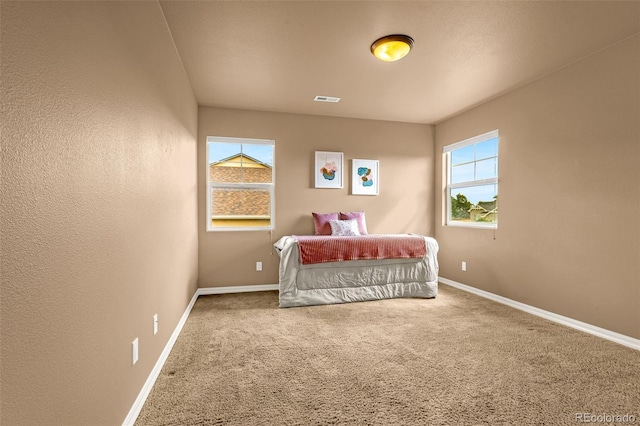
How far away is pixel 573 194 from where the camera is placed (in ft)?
9.72

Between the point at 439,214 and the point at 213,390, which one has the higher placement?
the point at 439,214

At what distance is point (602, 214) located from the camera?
2717mm

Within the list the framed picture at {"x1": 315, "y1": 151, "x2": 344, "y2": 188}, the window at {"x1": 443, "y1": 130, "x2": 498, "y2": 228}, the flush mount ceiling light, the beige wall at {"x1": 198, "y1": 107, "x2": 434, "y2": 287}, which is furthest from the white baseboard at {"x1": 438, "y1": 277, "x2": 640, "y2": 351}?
the flush mount ceiling light

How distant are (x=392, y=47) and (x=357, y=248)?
6.83 feet

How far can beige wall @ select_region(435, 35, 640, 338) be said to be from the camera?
2543mm

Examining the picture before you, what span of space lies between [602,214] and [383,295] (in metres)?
2.24

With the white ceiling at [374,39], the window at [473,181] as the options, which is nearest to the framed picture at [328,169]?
the white ceiling at [374,39]

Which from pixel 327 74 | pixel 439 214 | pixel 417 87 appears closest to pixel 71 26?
pixel 327 74

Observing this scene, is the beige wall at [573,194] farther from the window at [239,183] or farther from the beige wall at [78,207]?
the beige wall at [78,207]

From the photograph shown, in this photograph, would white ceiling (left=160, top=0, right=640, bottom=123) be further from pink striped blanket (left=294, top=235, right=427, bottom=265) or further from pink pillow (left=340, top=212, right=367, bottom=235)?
pink striped blanket (left=294, top=235, right=427, bottom=265)

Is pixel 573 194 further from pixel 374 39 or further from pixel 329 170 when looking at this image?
pixel 329 170

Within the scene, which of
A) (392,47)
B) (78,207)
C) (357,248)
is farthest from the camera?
(357,248)

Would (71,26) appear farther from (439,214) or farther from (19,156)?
(439,214)

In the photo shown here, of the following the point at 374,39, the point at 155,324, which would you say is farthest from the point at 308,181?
the point at 155,324
